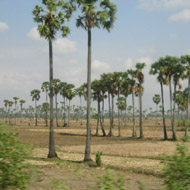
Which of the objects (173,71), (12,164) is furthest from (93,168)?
(173,71)

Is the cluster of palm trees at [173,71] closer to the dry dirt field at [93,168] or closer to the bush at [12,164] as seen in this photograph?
the dry dirt field at [93,168]

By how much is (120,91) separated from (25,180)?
2495 inches

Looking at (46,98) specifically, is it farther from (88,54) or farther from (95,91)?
(88,54)

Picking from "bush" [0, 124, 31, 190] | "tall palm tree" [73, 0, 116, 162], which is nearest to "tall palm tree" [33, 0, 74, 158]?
"tall palm tree" [73, 0, 116, 162]

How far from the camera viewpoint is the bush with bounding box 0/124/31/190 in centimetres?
→ 493

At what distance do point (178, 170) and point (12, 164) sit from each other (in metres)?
2.78

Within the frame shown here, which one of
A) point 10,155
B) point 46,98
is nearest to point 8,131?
point 10,155

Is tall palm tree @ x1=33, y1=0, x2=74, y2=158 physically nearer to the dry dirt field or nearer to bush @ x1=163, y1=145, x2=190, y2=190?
the dry dirt field

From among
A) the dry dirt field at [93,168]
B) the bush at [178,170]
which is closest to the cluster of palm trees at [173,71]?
the dry dirt field at [93,168]

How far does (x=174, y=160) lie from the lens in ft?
15.5

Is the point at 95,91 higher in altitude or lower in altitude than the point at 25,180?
higher

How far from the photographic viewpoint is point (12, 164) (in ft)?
16.3

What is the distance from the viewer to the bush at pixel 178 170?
4602 mm

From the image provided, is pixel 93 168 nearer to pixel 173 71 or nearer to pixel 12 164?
pixel 12 164
